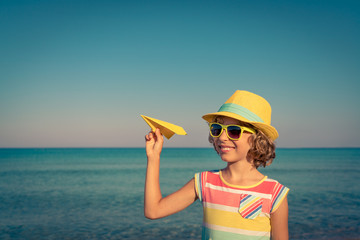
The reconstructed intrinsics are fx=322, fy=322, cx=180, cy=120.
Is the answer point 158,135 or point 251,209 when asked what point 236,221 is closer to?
point 251,209

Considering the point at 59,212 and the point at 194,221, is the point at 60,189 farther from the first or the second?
the point at 194,221

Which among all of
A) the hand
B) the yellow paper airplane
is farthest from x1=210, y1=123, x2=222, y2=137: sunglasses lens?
the hand

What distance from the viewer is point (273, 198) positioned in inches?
82.2

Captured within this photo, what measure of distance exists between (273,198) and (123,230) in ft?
26.7

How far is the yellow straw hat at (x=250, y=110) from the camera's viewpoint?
2.22 m

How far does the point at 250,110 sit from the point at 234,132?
19 cm

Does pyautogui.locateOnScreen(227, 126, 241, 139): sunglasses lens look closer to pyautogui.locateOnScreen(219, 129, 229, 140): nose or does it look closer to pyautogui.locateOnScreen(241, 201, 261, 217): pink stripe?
pyautogui.locateOnScreen(219, 129, 229, 140): nose

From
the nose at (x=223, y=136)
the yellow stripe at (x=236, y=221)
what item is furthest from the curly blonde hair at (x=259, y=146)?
the yellow stripe at (x=236, y=221)

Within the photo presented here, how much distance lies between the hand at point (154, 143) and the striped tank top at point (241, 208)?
0.44m

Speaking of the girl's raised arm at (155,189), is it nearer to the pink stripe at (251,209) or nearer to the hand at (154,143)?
the hand at (154,143)

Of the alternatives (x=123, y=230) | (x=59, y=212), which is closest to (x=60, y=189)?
(x=59, y=212)

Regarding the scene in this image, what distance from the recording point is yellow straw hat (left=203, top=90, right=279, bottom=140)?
7.29ft

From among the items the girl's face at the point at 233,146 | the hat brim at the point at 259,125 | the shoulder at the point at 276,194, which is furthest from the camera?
the girl's face at the point at 233,146

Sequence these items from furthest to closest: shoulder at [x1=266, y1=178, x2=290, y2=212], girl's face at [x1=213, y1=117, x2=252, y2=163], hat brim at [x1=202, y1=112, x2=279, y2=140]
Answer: girl's face at [x1=213, y1=117, x2=252, y2=163] → hat brim at [x1=202, y1=112, x2=279, y2=140] → shoulder at [x1=266, y1=178, x2=290, y2=212]
